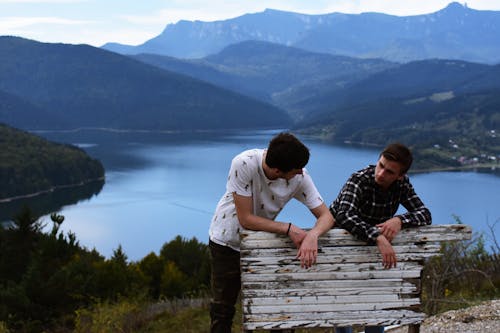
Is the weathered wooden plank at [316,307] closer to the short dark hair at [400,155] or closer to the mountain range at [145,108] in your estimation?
the short dark hair at [400,155]

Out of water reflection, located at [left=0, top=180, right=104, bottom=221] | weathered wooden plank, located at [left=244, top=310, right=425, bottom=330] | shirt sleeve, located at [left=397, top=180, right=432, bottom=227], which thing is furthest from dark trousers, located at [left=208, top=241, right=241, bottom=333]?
water reflection, located at [left=0, top=180, right=104, bottom=221]

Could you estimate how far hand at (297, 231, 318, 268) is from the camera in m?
2.43

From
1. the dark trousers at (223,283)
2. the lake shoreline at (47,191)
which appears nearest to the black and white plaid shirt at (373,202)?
the dark trousers at (223,283)

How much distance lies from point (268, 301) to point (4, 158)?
76.1m

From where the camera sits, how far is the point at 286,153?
243 centimetres

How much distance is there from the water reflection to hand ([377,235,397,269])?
56.0 metres

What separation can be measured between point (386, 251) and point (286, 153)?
579mm

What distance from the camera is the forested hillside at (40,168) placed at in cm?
6744

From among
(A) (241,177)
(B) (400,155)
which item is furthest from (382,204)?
(A) (241,177)

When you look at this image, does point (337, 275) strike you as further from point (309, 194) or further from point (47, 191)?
point (47, 191)

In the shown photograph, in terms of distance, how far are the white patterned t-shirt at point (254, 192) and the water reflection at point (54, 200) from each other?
55460 mm

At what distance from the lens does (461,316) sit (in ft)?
13.3

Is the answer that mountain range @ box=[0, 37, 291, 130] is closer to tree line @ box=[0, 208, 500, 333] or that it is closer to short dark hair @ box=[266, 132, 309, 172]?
tree line @ box=[0, 208, 500, 333]

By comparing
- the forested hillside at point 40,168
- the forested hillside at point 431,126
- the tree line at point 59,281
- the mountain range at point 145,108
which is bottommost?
the tree line at point 59,281
